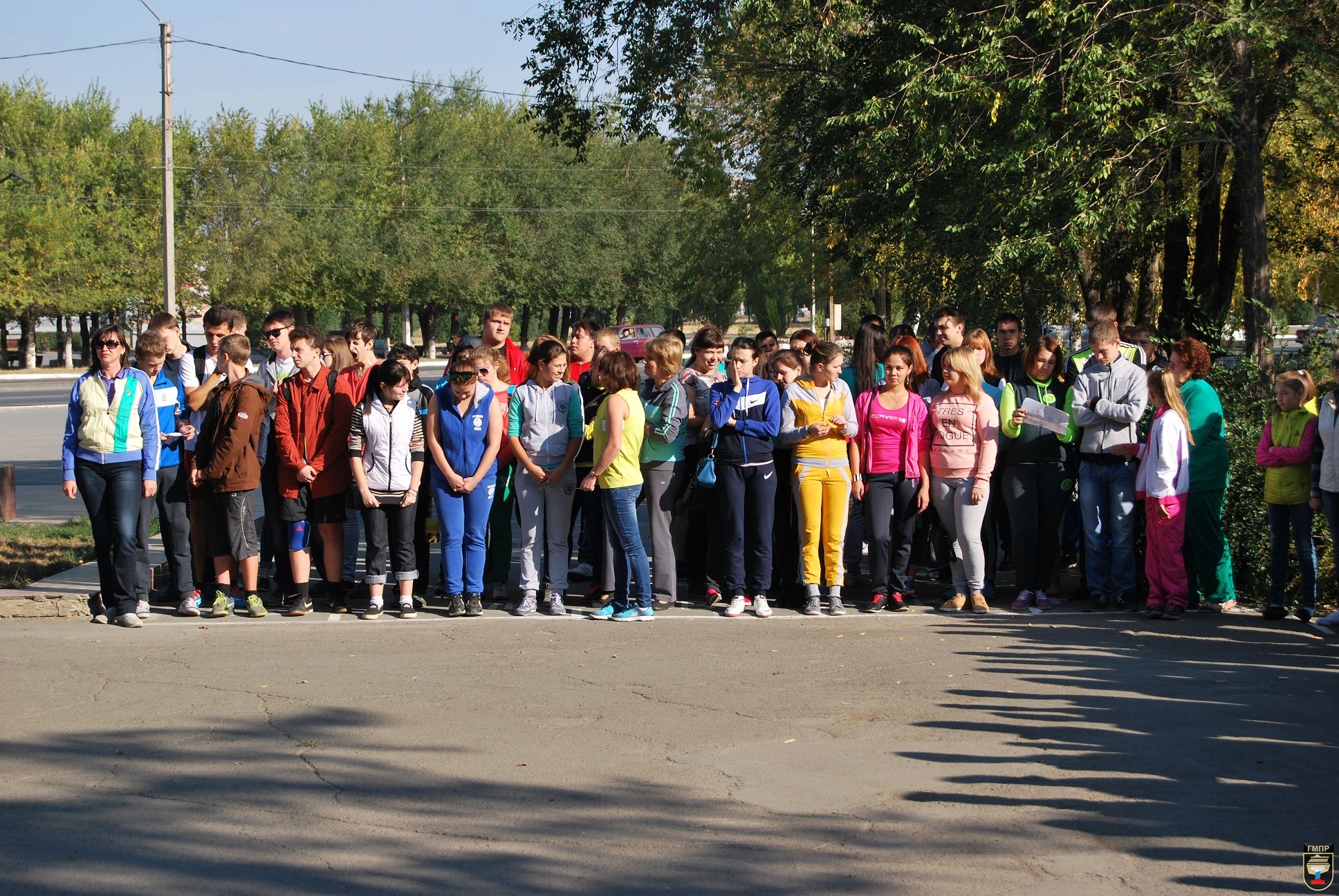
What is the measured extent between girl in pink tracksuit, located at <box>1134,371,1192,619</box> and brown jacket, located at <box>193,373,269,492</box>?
6.36 metres

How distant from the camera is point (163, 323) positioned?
9484 mm

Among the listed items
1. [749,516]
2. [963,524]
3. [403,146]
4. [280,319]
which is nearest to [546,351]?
[749,516]

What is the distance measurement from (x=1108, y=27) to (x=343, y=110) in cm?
5596

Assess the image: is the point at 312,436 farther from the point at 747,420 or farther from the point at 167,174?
the point at 167,174

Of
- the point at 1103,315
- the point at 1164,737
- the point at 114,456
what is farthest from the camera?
the point at 1103,315

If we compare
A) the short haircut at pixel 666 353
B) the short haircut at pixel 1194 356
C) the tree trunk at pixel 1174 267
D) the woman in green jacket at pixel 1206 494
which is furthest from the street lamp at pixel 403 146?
the woman in green jacket at pixel 1206 494

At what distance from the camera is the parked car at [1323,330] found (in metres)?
10.4

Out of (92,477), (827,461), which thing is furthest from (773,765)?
(92,477)

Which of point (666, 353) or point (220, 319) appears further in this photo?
point (220, 319)

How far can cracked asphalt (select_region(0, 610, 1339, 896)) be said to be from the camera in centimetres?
466

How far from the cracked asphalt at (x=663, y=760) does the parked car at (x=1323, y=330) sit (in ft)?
9.56

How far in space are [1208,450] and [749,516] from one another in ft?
11.0

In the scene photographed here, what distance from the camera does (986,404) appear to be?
9.73 m

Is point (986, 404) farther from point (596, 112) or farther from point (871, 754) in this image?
point (596, 112)
